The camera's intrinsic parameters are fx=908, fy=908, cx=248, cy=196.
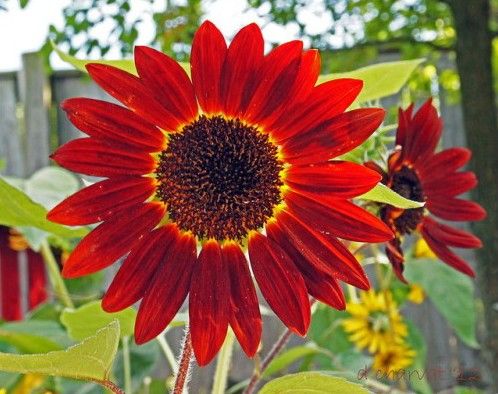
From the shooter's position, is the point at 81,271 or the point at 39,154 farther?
the point at 39,154

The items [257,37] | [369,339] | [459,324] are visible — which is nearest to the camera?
[257,37]

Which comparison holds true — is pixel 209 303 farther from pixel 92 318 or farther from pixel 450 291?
pixel 450 291

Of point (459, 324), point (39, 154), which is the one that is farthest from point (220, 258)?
point (39, 154)

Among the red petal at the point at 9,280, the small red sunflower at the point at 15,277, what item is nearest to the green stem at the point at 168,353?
the small red sunflower at the point at 15,277

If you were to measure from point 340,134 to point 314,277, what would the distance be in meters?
0.07

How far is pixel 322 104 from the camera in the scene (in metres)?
0.41

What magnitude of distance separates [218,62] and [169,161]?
0.08 meters

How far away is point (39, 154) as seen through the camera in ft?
8.05

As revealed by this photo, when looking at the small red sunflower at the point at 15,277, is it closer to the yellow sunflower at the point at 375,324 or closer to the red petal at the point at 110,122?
the yellow sunflower at the point at 375,324

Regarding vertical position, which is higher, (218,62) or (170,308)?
(218,62)

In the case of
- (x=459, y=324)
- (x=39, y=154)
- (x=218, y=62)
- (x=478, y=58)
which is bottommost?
(x=39, y=154)

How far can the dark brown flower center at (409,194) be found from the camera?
0.55 meters

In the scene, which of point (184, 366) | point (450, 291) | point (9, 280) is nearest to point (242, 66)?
point (184, 366)

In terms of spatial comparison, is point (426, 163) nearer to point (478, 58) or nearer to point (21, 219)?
point (21, 219)
